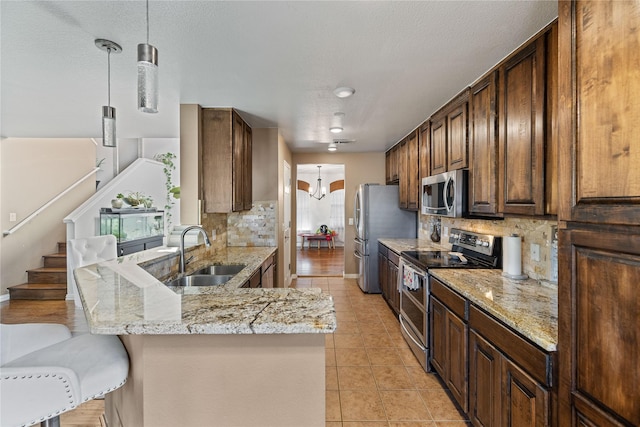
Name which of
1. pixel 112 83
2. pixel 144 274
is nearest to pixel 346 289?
pixel 144 274

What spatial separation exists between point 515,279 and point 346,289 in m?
3.25

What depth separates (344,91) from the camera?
2574 millimetres

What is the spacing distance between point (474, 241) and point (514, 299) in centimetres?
115

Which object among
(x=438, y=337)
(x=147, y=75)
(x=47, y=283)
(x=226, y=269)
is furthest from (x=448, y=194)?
(x=47, y=283)

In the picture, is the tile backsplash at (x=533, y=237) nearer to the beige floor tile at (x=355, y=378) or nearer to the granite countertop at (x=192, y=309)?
the beige floor tile at (x=355, y=378)

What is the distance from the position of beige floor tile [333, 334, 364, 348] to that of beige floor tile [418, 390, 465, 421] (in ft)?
2.87

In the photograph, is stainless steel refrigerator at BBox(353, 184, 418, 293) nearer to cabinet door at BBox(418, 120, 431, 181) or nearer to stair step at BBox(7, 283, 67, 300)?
cabinet door at BBox(418, 120, 431, 181)

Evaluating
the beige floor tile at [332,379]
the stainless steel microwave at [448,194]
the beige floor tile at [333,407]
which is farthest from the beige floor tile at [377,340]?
the stainless steel microwave at [448,194]

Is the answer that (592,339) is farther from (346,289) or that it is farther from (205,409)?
(346,289)

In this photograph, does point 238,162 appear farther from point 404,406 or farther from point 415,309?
point 404,406

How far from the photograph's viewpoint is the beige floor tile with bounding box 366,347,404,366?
277cm

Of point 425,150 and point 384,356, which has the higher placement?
point 425,150

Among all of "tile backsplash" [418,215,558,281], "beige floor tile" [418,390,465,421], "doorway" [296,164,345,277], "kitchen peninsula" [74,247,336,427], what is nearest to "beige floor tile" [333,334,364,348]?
"beige floor tile" [418,390,465,421]

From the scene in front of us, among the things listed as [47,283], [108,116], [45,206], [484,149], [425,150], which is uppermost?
[425,150]
